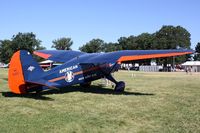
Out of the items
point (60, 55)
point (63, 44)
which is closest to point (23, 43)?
point (63, 44)

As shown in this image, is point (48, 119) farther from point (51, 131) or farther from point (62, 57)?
point (62, 57)

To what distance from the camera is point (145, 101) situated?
1295 cm

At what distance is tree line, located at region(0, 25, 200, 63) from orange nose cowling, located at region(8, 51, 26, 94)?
280 feet

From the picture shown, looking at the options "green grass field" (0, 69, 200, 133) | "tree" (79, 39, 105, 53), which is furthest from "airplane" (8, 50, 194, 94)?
"tree" (79, 39, 105, 53)

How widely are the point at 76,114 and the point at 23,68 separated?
13.6ft

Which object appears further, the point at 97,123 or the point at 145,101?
the point at 145,101

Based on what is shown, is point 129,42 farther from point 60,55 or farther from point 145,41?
point 60,55

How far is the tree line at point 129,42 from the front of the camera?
99312mm

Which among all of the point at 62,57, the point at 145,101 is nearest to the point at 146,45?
the point at 62,57

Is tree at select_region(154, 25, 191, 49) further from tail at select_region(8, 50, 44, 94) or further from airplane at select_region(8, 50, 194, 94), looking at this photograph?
tail at select_region(8, 50, 44, 94)

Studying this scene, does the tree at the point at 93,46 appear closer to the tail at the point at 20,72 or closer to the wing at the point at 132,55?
the wing at the point at 132,55

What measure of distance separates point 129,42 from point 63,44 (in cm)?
2317

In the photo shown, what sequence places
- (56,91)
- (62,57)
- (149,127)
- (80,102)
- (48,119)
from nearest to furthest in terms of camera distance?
(149,127) → (48,119) → (80,102) → (56,91) → (62,57)

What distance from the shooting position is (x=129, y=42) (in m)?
117
